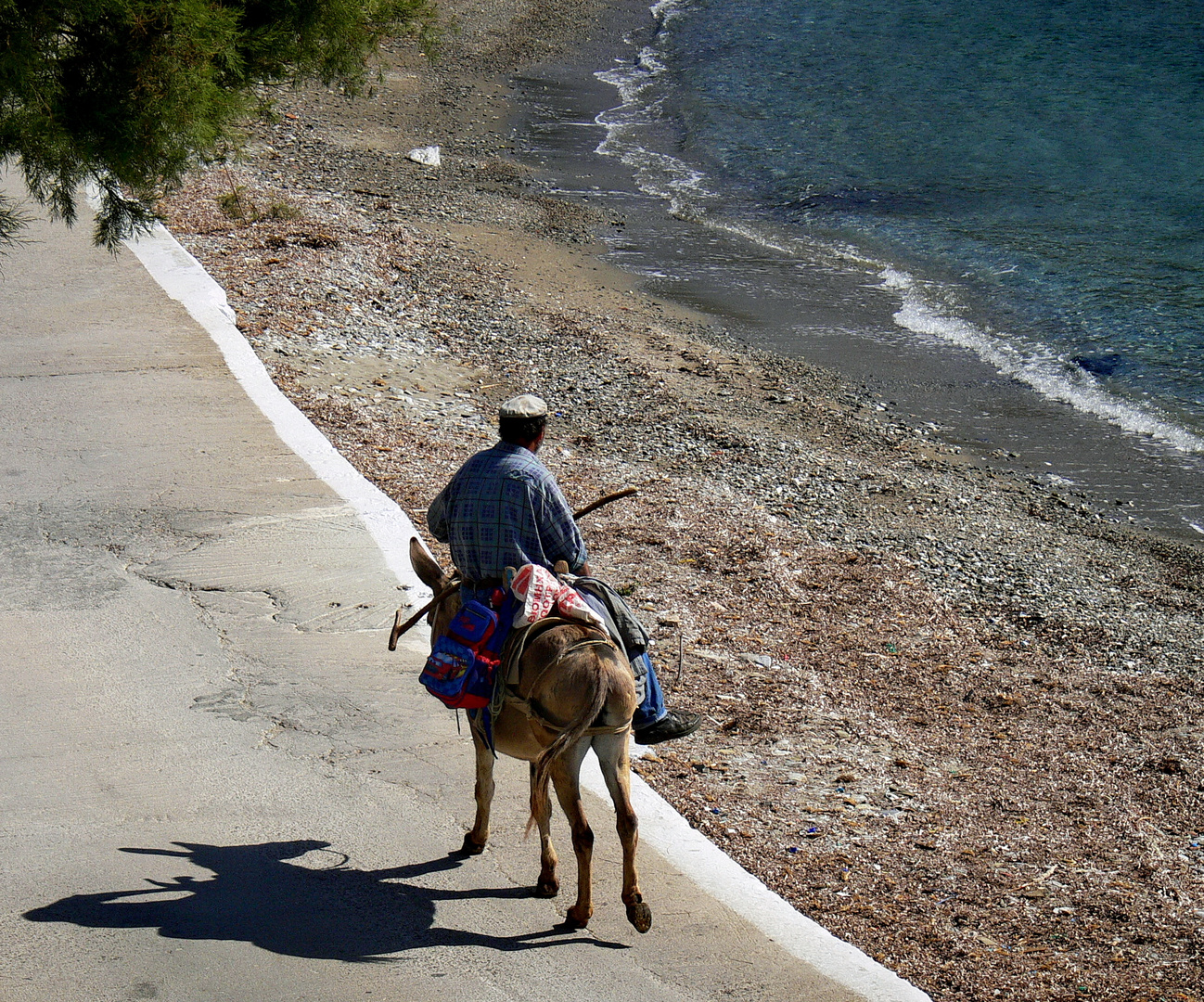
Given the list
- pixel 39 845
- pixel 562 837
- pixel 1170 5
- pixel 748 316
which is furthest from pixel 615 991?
pixel 1170 5

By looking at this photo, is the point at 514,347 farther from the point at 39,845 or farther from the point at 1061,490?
the point at 39,845

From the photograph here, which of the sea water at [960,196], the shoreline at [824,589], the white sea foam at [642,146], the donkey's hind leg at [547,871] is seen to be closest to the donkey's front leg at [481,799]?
the donkey's hind leg at [547,871]

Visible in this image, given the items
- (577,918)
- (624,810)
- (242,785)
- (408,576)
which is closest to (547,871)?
(577,918)

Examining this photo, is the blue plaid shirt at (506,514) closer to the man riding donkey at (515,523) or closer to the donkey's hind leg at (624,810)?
the man riding donkey at (515,523)

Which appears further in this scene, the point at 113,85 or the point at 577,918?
the point at 113,85

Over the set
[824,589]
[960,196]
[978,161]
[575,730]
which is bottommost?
[824,589]

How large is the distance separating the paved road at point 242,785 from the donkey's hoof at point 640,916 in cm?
12

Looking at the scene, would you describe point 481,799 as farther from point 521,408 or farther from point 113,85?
point 113,85

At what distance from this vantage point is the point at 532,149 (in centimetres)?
2600

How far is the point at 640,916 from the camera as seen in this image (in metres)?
4.80

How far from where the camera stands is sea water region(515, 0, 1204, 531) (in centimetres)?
1620

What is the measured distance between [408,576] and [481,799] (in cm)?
287

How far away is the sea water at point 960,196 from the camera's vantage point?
16.2 m

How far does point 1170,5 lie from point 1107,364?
31659 mm
